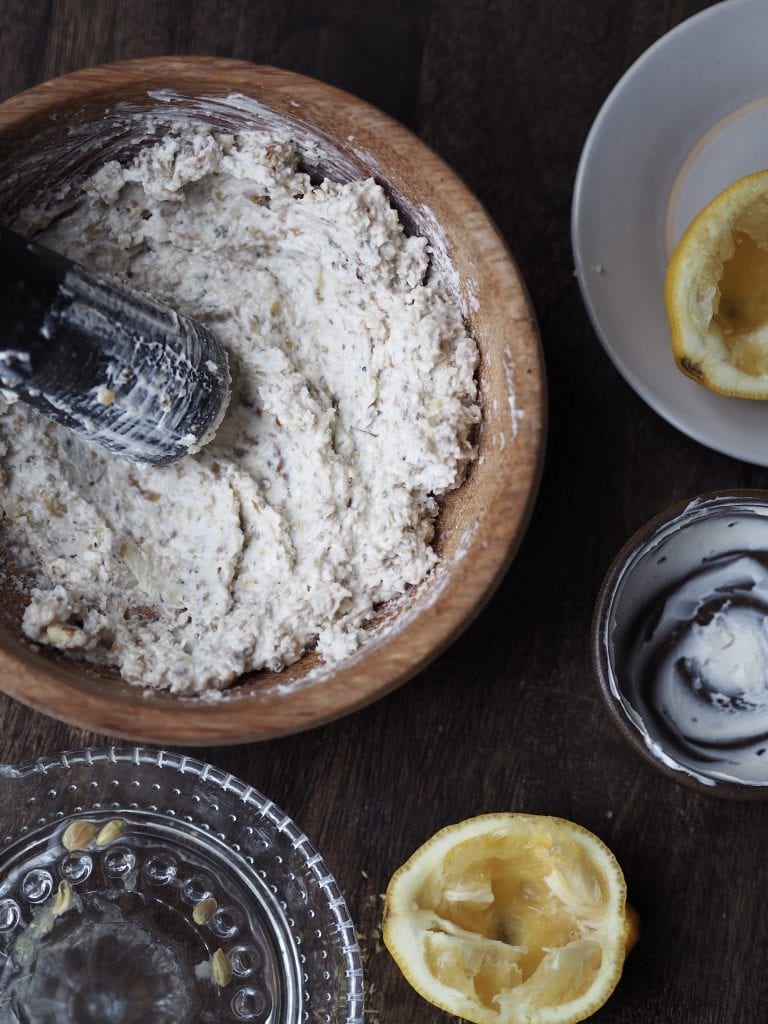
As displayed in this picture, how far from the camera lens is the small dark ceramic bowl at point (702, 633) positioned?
4.66ft

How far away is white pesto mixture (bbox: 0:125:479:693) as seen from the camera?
4.12 feet

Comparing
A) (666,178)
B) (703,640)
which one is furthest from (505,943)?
(666,178)

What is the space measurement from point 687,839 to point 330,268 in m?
0.96

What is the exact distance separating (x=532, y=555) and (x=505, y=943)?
1.82 feet

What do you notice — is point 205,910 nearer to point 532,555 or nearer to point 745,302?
point 532,555

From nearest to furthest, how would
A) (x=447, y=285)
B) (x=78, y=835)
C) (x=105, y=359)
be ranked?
(x=105, y=359) → (x=447, y=285) → (x=78, y=835)

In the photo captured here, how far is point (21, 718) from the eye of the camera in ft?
4.77

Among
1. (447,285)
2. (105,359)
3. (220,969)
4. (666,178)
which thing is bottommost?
(220,969)

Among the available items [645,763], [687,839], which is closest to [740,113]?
[645,763]

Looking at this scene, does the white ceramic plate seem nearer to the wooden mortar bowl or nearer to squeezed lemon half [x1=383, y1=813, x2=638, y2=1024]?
the wooden mortar bowl

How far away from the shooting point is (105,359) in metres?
1.15

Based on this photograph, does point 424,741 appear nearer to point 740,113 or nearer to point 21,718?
point 21,718

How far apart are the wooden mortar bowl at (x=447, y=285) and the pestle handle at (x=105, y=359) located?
0.20 metres

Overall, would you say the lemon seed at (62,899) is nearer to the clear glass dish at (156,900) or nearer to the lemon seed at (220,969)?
the clear glass dish at (156,900)
